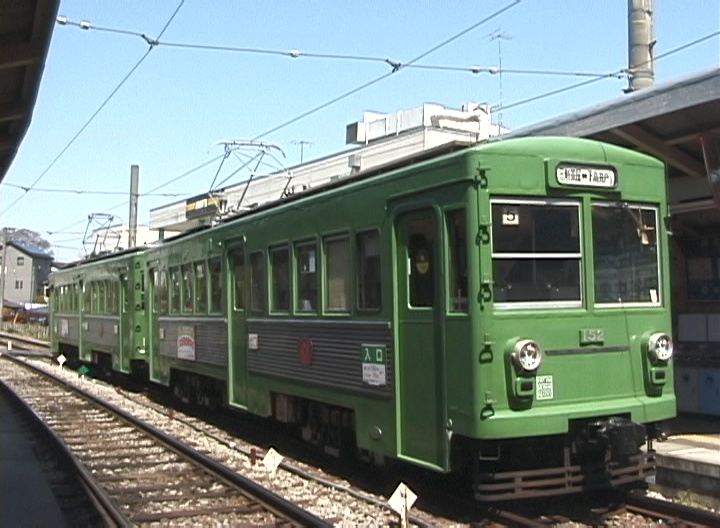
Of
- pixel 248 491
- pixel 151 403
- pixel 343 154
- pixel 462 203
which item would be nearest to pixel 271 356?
pixel 248 491

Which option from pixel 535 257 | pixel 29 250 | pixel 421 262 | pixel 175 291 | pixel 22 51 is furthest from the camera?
pixel 29 250

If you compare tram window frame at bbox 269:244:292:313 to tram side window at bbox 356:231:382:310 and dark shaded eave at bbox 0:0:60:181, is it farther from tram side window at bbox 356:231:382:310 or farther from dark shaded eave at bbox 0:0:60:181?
dark shaded eave at bbox 0:0:60:181

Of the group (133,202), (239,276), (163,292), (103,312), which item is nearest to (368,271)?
(239,276)

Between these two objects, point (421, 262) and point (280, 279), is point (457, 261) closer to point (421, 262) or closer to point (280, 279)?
point (421, 262)

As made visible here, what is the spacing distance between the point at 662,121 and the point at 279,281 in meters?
4.53

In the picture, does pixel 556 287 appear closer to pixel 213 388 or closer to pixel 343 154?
pixel 213 388

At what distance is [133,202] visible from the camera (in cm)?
2931

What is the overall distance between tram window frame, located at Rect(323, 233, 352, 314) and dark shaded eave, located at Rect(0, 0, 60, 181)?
310 centimetres

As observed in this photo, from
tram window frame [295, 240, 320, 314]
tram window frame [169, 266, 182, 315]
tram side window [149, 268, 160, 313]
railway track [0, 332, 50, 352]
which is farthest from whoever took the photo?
railway track [0, 332, 50, 352]

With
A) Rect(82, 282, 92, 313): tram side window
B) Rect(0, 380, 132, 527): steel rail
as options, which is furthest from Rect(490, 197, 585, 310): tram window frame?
Rect(82, 282, 92, 313): tram side window

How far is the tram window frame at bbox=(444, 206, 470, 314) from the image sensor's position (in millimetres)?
7258

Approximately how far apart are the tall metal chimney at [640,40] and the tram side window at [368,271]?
24.6 ft

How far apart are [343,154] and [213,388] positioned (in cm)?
1911

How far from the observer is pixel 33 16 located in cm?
638
